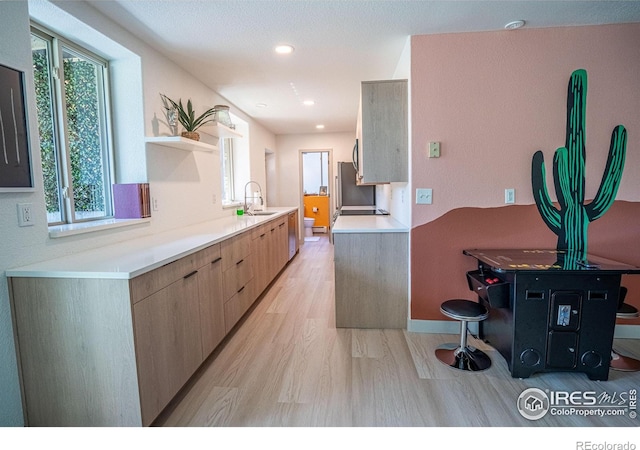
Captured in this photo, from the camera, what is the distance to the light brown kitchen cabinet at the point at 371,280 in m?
2.77

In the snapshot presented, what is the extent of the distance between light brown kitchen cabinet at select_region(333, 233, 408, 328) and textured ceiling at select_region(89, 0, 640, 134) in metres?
1.54

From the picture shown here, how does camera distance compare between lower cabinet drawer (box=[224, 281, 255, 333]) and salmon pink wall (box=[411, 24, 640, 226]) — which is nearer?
salmon pink wall (box=[411, 24, 640, 226])

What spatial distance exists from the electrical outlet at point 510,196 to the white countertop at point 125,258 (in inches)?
84.2

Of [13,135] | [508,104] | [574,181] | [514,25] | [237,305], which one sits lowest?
[237,305]

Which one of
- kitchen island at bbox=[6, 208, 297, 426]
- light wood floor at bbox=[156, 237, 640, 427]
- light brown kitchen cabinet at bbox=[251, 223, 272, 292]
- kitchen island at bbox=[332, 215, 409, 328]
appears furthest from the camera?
light brown kitchen cabinet at bbox=[251, 223, 272, 292]

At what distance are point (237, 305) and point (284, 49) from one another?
83.9 inches

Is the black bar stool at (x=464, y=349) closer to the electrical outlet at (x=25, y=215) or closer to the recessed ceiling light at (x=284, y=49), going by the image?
the recessed ceiling light at (x=284, y=49)

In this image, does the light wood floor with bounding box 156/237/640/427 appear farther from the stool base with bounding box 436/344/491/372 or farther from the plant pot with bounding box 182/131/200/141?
the plant pot with bounding box 182/131/200/141

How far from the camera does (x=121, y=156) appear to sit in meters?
2.53

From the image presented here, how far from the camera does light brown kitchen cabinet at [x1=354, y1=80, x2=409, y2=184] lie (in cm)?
279

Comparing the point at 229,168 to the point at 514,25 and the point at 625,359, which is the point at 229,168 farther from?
the point at 625,359

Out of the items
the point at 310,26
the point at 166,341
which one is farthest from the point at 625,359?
the point at 310,26

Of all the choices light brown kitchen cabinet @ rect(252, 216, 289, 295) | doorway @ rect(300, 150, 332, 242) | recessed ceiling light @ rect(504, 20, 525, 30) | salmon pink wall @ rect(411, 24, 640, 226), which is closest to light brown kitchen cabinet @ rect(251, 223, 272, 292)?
light brown kitchen cabinet @ rect(252, 216, 289, 295)

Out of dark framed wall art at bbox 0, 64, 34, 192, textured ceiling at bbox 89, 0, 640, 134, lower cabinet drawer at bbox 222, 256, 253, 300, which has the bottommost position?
lower cabinet drawer at bbox 222, 256, 253, 300
